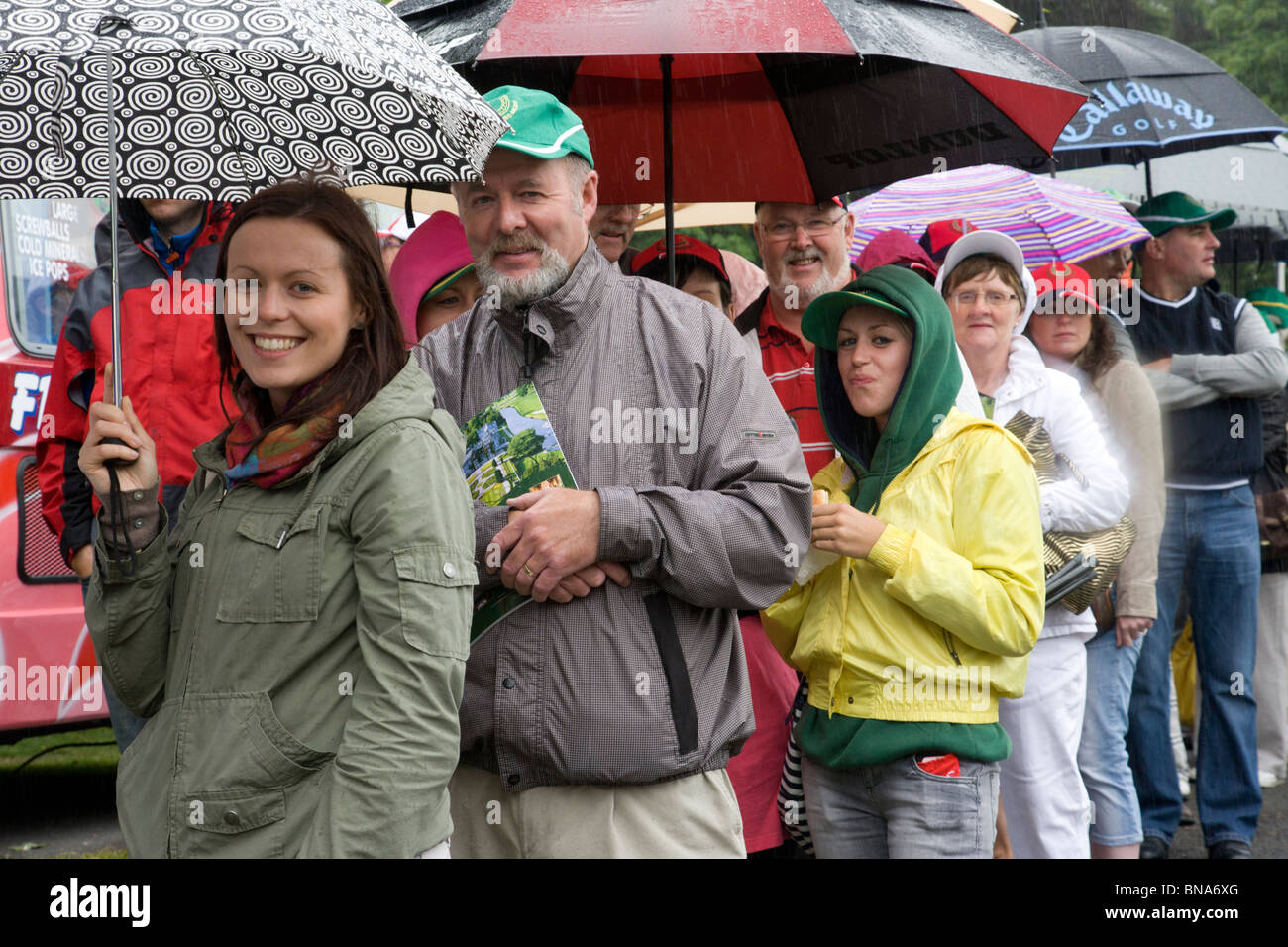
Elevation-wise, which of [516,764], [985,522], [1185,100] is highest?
[1185,100]

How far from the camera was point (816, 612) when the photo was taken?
393 cm

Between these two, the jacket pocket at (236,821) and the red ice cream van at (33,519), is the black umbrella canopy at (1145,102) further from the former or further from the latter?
the jacket pocket at (236,821)

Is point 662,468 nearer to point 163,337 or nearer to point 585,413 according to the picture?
point 585,413

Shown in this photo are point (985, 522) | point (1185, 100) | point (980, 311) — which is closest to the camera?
point (985, 522)

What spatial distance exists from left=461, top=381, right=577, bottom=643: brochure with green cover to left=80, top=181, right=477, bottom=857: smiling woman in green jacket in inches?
14.7

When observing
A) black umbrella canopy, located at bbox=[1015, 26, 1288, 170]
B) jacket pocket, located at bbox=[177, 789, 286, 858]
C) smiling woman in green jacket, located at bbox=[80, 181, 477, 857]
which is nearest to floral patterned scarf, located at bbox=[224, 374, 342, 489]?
smiling woman in green jacket, located at bbox=[80, 181, 477, 857]

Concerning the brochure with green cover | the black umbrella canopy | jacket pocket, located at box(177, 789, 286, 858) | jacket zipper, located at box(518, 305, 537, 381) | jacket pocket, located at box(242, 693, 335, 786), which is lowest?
jacket pocket, located at box(177, 789, 286, 858)

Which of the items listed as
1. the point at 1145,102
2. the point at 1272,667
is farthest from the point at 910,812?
the point at 1145,102

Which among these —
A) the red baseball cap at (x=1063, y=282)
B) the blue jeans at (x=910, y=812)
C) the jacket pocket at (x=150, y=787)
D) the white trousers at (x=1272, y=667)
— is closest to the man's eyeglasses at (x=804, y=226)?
the red baseball cap at (x=1063, y=282)

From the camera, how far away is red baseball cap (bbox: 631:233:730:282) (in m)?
5.26

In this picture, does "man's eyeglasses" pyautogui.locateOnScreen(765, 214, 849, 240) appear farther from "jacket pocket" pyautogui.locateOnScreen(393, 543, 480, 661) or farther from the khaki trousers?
"jacket pocket" pyautogui.locateOnScreen(393, 543, 480, 661)
